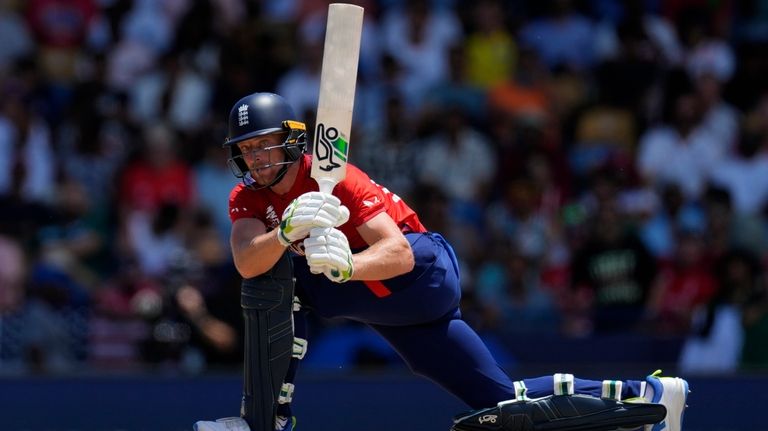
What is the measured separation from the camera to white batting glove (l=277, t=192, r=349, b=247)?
16.8 feet

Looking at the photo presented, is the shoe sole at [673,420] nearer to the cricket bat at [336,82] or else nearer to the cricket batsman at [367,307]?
the cricket batsman at [367,307]

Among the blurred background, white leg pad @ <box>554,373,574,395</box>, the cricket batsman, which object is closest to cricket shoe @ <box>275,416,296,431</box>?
the cricket batsman

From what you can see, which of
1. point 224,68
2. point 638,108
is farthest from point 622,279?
point 224,68

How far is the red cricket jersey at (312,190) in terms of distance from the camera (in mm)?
5531

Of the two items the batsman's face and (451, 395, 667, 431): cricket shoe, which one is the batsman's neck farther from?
(451, 395, 667, 431): cricket shoe

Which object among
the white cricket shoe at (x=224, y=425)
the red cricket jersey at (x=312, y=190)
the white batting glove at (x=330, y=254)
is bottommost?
the white cricket shoe at (x=224, y=425)

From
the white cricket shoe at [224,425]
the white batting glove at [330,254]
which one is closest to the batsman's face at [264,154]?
the white batting glove at [330,254]

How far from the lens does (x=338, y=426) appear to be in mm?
8078

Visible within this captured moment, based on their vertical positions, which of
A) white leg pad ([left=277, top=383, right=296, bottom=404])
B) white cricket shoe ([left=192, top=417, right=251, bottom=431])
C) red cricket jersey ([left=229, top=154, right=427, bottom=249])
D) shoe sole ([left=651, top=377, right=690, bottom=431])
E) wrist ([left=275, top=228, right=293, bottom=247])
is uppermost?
red cricket jersey ([left=229, top=154, right=427, bottom=249])

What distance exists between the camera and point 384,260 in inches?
209

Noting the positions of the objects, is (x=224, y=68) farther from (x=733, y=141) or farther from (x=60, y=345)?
(x=733, y=141)

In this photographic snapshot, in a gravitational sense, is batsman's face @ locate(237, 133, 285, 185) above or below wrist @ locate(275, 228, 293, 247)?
above

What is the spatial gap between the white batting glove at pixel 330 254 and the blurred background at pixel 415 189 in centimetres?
306

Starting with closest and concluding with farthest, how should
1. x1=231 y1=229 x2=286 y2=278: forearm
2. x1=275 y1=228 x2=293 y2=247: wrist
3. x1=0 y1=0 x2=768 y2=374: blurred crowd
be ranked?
x1=275 y1=228 x2=293 y2=247: wrist < x1=231 y1=229 x2=286 y2=278: forearm < x1=0 y1=0 x2=768 y2=374: blurred crowd
